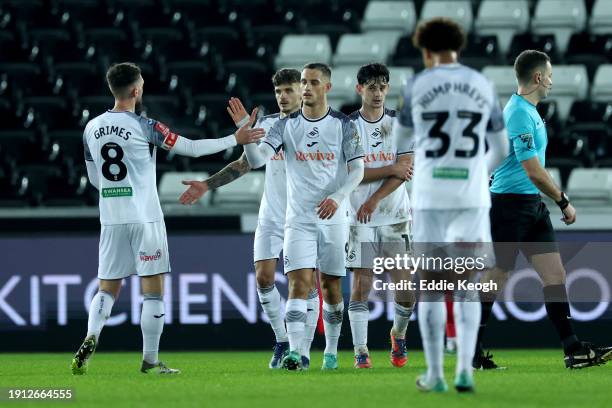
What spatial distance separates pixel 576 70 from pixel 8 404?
11200 millimetres

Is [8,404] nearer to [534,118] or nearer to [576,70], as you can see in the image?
[534,118]

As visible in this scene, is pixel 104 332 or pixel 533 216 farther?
pixel 104 332

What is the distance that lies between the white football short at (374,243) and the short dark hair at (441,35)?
3.31 metres

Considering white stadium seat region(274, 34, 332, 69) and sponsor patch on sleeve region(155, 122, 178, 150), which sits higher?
white stadium seat region(274, 34, 332, 69)

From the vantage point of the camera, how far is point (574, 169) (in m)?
15.4

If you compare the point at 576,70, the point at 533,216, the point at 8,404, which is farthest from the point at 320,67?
the point at 576,70

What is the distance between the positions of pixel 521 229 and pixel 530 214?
0.47 feet

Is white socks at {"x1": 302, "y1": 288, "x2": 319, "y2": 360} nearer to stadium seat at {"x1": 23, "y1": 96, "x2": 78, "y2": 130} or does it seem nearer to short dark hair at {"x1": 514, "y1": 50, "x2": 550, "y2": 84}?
short dark hair at {"x1": 514, "y1": 50, "x2": 550, "y2": 84}

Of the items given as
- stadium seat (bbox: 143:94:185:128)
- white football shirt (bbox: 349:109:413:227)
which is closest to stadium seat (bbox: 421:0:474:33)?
stadium seat (bbox: 143:94:185:128)

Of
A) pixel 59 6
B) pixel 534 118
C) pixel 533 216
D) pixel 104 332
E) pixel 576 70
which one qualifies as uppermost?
pixel 59 6

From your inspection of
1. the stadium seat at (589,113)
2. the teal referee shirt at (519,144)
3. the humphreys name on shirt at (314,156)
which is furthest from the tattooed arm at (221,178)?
the stadium seat at (589,113)

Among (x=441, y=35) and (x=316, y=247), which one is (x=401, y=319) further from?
(x=441, y=35)

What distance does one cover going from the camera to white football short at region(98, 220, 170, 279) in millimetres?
9922

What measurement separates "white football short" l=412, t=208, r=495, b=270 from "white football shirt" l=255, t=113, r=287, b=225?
3.20 meters
